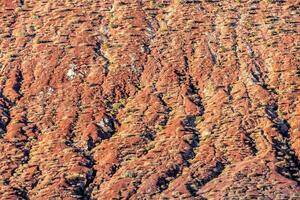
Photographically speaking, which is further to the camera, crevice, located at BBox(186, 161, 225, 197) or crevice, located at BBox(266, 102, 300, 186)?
crevice, located at BBox(266, 102, 300, 186)

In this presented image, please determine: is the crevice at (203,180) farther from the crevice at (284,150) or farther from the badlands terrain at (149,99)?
the crevice at (284,150)

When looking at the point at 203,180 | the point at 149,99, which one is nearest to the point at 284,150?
the point at 203,180

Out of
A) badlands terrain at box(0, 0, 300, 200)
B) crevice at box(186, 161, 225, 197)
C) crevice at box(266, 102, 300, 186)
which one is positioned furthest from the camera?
crevice at box(266, 102, 300, 186)

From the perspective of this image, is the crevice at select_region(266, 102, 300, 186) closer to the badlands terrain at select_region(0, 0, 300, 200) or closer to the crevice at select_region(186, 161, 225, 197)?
the badlands terrain at select_region(0, 0, 300, 200)

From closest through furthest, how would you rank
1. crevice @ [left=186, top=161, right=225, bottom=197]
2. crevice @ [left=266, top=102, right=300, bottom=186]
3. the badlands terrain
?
crevice @ [left=186, top=161, right=225, bottom=197] < the badlands terrain < crevice @ [left=266, top=102, right=300, bottom=186]

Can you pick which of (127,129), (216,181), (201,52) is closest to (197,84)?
(201,52)

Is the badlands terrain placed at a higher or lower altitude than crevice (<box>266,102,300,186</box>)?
higher

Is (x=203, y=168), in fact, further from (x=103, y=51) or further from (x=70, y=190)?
(x=103, y=51)

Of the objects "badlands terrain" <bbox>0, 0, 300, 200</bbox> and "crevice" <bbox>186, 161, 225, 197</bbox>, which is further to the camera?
"badlands terrain" <bbox>0, 0, 300, 200</bbox>

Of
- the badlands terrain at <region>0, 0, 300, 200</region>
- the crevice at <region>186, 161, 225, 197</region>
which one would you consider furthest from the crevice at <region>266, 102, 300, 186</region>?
the crevice at <region>186, 161, 225, 197</region>
